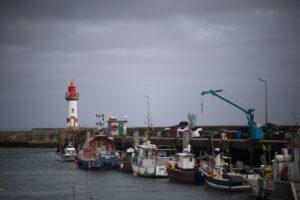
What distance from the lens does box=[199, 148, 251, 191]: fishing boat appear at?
5238cm

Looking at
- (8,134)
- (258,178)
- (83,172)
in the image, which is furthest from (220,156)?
(8,134)

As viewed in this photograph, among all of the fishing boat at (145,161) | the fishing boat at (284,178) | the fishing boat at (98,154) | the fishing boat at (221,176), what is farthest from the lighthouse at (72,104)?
the fishing boat at (284,178)

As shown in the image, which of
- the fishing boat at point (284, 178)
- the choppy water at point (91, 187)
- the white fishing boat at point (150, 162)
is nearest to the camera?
the fishing boat at point (284, 178)

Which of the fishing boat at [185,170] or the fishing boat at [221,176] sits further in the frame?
the fishing boat at [185,170]

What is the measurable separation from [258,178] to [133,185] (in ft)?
65.6

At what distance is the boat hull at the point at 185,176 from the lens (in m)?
60.1

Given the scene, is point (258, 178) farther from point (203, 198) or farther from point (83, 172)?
point (83, 172)

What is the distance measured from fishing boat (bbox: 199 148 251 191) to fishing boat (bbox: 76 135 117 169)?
23680mm

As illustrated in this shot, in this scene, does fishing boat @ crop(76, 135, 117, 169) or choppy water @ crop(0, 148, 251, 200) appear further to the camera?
fishing boat @ crop(76, 135, 117, 169)

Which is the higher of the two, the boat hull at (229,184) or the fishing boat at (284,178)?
the fishing boat at (284,178)

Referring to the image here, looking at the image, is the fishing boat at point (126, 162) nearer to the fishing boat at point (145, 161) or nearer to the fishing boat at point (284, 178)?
the fishing boat at point (145, 161)

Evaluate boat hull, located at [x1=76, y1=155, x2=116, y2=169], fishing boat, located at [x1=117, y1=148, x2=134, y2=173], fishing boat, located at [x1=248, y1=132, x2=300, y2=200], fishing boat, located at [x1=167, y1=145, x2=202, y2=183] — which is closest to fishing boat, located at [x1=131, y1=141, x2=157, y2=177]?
fishing boat, located at [x1=117, y1=148, x2=134, y2=173]

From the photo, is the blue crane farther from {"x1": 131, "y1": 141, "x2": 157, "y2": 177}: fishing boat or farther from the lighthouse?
the lighthouse

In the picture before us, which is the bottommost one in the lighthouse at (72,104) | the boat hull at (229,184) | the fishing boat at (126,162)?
the boat hull at (229,184)
